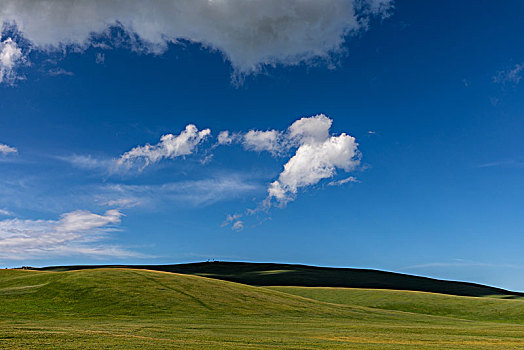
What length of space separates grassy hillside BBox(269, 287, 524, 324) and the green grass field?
0.19 m

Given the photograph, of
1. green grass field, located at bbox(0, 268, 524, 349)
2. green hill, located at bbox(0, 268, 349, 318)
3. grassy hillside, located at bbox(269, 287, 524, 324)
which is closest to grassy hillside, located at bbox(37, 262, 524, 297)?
grassy hillside, located at bbox(269, 287, 524, 324)

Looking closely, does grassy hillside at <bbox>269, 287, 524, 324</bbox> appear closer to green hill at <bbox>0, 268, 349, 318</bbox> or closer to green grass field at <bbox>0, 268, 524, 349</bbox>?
green grass field at <bbox>0, 268, 524, 349</bbox>

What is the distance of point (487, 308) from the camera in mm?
78062

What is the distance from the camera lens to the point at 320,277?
136625 mm

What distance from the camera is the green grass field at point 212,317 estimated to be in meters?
29.7

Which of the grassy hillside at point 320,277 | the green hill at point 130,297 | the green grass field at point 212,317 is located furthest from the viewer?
the grassy hillside at point 320,277

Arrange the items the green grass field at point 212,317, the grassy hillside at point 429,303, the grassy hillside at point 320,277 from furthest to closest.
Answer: the grassy hillside at point 320,277
the grassy hillside at point 429,303
the green grass field at point 212,317

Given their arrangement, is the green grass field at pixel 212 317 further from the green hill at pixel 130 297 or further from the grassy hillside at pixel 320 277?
the grassy hillside at pixel 320 277

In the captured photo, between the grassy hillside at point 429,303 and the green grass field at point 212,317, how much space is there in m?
0.19

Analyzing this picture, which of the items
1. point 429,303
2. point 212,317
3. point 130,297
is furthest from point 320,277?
point 212,317

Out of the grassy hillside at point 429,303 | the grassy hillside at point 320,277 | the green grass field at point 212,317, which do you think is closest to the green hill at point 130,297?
the green grass field at point 212,317

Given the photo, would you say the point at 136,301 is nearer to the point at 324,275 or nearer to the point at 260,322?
the point at 260,322

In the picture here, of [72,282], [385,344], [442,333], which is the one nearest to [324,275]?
[72,282]

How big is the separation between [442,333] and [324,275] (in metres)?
102
